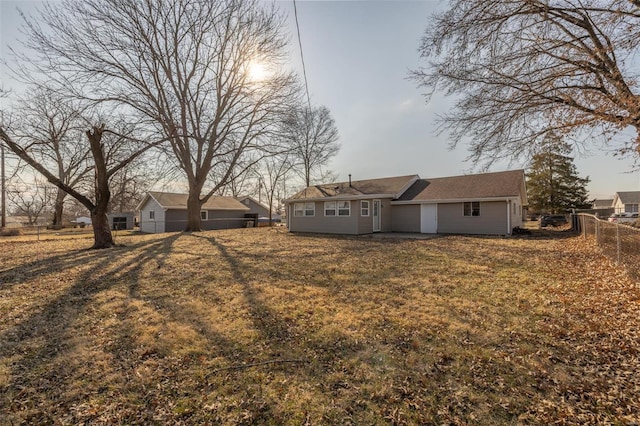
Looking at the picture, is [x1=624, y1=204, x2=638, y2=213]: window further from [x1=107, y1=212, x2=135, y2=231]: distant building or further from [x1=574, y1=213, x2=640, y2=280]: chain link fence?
[x1=107, y1=212, x2=135, y2=231]: distant building

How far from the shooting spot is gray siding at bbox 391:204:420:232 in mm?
19297

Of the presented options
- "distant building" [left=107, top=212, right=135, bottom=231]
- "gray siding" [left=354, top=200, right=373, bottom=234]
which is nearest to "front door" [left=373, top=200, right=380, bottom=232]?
"gray siding" [left=354, top=200, right=373, bottom=234]

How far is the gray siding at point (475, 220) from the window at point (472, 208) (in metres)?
0.18

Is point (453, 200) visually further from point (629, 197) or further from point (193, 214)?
point (629, 197)

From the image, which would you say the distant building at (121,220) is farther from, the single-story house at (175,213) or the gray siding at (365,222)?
the gray siding at (365,222)

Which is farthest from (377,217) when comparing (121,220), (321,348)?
(121,220)

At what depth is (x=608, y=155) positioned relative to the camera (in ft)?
29.0

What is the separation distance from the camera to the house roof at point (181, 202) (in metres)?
28.4

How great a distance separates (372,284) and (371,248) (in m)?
5.38

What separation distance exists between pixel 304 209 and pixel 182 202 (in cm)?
1553

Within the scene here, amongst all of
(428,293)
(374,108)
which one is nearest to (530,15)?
(374,108)

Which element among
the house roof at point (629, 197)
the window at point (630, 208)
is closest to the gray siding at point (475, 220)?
the house roof at point (629, 197)

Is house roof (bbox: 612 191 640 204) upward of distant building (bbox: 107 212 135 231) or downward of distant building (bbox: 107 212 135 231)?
upward

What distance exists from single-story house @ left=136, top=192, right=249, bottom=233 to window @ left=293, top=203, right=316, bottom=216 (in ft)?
41.1
